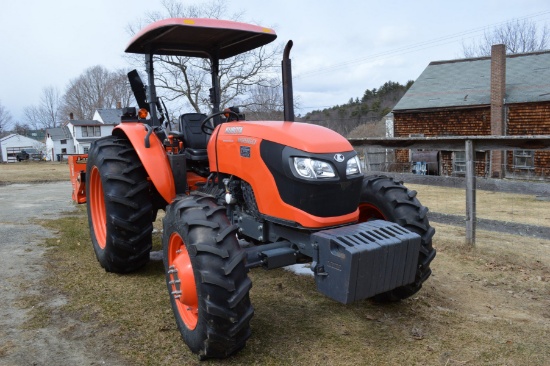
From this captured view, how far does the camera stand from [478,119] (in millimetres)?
19781

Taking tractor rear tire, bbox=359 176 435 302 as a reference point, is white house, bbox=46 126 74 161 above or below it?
above

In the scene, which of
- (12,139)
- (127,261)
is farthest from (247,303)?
(12,139)

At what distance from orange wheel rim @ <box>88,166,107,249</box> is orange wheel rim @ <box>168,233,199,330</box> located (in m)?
2.18

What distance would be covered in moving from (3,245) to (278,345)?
4588mm

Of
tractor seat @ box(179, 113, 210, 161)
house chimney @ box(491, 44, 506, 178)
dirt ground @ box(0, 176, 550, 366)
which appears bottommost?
dirt ground @ box(0, 176, 550, 366)

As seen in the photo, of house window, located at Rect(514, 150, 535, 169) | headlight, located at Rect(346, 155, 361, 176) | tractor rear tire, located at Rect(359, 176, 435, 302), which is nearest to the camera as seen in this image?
headlight, located at Rect(346, 155, 361, 176)

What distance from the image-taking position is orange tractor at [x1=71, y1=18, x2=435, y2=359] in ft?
9.43

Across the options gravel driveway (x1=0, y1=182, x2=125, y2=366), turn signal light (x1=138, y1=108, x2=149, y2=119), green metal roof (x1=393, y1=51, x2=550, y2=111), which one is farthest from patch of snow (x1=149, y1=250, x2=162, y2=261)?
green metal roof (x1=393, y1=51, x2=550, y2=111)

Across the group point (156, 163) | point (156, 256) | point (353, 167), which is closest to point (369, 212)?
point (353, 167)

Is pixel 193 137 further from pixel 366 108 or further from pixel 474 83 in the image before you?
pixel 366 108

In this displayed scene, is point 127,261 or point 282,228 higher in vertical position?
point 282,228

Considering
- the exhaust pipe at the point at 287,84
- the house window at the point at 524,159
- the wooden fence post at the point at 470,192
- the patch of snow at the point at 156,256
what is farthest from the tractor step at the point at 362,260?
the house window at the point at 524,159

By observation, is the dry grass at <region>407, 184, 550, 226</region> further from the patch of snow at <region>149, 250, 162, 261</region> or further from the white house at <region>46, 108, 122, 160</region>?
the white house at <region>46, 108, 122, 160</region>

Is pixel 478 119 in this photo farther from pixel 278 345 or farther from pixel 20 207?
pixel 278 345
